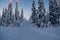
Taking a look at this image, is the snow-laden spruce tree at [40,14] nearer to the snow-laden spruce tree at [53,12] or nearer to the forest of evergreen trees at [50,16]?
the forest of evergreen trees at [50,16]

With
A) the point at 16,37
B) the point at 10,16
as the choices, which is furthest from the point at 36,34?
the point at 10,16

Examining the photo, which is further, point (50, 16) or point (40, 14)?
point (40, 14)

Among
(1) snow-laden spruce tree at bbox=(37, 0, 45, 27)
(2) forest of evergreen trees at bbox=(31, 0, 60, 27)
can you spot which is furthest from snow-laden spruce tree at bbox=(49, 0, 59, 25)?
(1) snow-laden spruce tree at bbox=(37, 0, 45, 27)

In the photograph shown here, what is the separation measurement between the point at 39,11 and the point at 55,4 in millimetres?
4720

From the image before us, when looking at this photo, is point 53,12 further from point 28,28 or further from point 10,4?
point 28,28

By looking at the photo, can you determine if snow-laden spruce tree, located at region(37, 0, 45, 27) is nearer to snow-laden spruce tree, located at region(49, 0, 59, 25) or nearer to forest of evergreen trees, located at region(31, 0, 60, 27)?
forest of evergreen trees, located at region(31, 0, 60, 27)

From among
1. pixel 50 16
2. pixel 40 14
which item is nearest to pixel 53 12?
pixel 50 16

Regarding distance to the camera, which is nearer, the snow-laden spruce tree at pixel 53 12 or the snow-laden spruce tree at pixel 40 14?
the snow-laden spruce tree at pixel 53 12

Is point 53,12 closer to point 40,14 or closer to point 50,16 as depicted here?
point 50,16

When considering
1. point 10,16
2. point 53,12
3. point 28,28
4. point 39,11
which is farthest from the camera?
point 10,16

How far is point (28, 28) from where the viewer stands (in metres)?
4.96

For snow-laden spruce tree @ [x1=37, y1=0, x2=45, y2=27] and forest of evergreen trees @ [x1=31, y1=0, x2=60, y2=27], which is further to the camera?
snow-laden spruce tree @ [x1=37, y1=0, x2=45, y2=27]

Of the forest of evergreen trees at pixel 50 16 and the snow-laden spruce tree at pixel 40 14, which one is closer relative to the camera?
the forest of evergreen trees at pixel 50 16

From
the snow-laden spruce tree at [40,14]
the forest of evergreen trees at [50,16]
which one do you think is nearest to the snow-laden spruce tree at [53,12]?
the forest of evergreen trees at [50,16]
